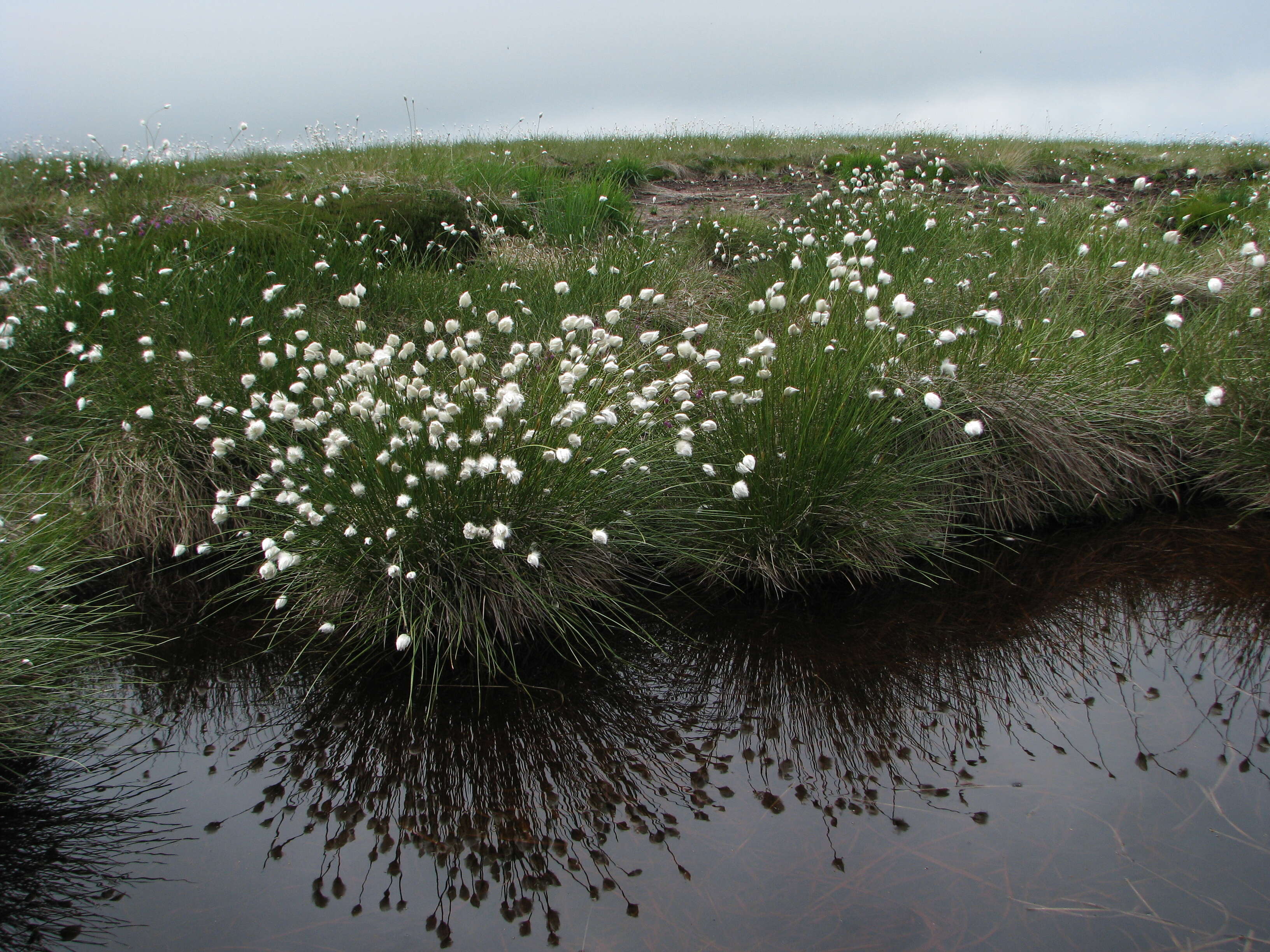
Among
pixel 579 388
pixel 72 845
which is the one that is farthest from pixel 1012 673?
pixel 72 845

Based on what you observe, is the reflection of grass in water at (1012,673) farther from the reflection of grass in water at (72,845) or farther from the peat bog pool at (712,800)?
the reflection of grass in water at (72,845)

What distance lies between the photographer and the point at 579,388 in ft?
13.0

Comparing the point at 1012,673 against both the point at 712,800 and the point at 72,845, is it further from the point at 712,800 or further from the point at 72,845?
the point at 72,845

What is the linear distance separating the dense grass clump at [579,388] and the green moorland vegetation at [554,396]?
0.03 metres

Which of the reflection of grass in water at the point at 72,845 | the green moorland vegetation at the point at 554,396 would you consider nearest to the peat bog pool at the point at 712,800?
the reflection of grass in water at the point at 72,845

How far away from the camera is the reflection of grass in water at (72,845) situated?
225cm

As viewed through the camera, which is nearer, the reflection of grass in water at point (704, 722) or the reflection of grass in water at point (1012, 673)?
the reflection of grass in water at point (704, 722)

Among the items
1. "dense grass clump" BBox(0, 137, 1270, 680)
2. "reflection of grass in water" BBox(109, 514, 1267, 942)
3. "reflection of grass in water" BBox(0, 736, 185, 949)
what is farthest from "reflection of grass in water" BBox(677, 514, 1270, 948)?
"reflection of grass in water" BBox(0, 736, 185, 949)

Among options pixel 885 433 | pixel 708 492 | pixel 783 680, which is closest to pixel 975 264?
pixel 885 433

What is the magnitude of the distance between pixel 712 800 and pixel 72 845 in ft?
7.25

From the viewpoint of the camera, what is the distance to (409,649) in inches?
145

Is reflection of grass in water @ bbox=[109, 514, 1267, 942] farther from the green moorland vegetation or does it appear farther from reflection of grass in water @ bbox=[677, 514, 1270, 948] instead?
the green moorland vegetation

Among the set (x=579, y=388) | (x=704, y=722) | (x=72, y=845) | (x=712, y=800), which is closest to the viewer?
(x=72, y=845)

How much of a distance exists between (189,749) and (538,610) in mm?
1534
